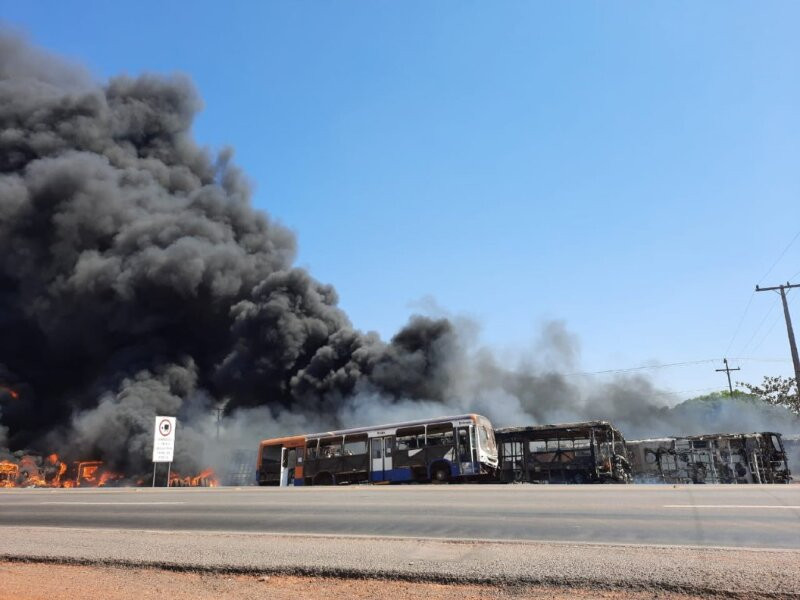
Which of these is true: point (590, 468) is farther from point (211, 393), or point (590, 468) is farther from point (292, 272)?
point (211, 393)

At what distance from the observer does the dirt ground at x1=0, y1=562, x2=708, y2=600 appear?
4914 millimetres

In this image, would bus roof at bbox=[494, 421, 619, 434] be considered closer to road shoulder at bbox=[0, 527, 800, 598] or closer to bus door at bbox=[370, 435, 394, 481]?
bus door at bbox=[370, 435, 394, 481]

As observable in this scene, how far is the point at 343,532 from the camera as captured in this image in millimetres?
7891

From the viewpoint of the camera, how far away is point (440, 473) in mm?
19516

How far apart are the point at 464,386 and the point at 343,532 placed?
3239 cm

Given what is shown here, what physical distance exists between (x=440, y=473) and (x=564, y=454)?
509cm

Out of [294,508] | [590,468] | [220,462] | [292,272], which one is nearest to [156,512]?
[294,508]

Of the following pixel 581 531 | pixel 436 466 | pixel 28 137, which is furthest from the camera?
pixel 28 137

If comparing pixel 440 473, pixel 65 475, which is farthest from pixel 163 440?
pixel 65 475

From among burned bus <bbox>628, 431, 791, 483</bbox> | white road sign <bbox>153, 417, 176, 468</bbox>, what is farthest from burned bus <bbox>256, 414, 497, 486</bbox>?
burned bus <bbox>628, 431, 791, 483</bbox>

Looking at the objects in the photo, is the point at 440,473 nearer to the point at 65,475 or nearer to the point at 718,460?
the point at 718,460

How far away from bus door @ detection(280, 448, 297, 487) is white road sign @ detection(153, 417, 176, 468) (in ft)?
14.0

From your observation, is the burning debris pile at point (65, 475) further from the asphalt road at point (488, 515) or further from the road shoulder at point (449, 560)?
the road shoulder at point (449, 560)

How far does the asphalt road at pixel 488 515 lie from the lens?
689 centimetres
